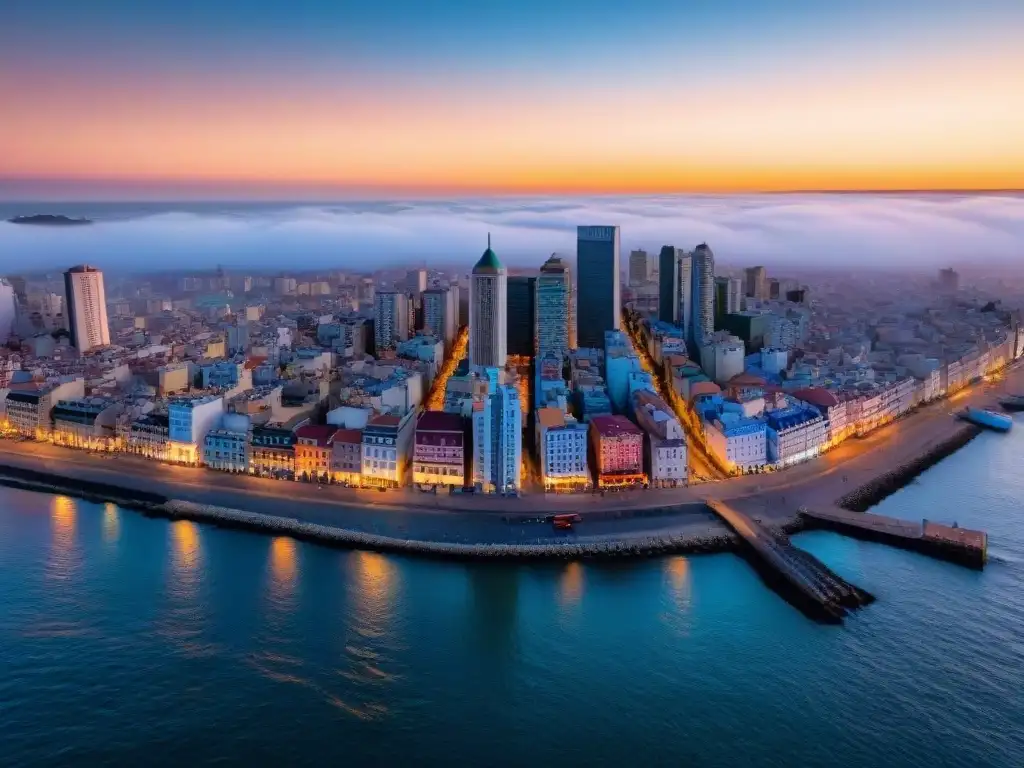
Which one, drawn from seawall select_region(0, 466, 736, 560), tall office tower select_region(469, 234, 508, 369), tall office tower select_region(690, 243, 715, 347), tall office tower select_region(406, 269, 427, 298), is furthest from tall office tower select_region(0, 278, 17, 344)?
tall office tower select_region(690, 243, 715, 347)

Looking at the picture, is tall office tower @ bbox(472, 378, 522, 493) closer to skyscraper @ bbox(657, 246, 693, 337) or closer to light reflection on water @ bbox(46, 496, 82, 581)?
light reflection on water @ bbox(46, 496, 82, 581)

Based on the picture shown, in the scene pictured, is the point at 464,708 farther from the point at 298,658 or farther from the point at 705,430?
Answer: the point at 705,430

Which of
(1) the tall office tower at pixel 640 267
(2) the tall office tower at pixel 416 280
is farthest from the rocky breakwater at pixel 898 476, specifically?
(1) the tall office tower at pixel 640 267

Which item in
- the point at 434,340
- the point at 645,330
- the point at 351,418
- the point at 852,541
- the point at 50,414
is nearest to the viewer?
the point at 852,541

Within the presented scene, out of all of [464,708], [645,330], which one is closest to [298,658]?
[464,708]

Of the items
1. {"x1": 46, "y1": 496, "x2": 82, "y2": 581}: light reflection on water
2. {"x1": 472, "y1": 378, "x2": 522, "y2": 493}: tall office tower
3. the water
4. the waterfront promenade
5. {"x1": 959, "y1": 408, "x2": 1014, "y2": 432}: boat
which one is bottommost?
the water

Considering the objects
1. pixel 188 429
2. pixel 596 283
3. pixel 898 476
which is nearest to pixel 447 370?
pixel 596 283

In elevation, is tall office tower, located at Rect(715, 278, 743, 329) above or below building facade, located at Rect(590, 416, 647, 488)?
above
